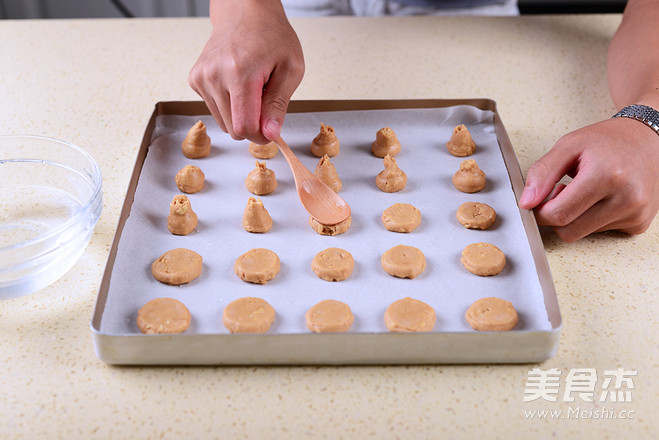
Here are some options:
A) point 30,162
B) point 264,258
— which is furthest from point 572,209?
point 30,162

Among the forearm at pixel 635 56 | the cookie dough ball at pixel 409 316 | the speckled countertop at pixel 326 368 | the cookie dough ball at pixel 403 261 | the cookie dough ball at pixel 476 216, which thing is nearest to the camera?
the speckled countertop at pixel 326 368

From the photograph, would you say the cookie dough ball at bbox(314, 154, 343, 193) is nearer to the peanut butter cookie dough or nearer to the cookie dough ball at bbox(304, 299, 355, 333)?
the peanut butter cookie dough

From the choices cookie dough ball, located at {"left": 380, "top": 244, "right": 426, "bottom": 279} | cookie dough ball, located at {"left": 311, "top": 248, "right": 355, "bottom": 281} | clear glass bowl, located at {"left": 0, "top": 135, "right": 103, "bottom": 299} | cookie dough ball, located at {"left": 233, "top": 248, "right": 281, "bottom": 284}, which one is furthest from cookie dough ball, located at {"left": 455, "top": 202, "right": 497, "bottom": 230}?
clear glass bowl, located at {"left": 0, "top": 135, "right": 103, "bottom": 299}

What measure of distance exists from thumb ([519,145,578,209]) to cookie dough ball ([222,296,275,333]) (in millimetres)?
477

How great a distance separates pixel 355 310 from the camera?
3.12ft

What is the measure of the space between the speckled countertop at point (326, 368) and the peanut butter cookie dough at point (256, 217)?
0.25 metres

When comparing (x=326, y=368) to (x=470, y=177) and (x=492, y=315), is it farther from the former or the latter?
(x=470, y=177)

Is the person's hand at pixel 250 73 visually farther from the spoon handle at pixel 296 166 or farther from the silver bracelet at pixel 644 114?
the silver bracelet at pixel 644 114

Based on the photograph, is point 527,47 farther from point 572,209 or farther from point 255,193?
point 255,193

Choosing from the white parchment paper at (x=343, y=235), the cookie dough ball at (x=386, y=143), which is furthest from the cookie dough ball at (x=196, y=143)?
the cookie dough ball at (x=386, y=143)

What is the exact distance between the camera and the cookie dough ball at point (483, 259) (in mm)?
1002

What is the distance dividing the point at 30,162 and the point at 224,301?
529 mm

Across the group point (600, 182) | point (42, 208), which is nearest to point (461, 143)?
point (600, 182)
